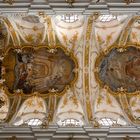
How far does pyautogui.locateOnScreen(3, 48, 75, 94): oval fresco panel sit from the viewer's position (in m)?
23.2

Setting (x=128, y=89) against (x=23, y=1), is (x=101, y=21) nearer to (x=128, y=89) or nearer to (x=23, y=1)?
(x=128, y=89)

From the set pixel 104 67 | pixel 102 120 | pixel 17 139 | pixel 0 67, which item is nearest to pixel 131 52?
pixel 104 67

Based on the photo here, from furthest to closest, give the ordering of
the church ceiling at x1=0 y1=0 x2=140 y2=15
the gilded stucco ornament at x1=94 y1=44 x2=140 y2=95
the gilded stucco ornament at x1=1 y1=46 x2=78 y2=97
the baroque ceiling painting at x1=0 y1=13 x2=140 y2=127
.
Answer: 1. the gilded stucco ornament at x1=94 y1=44 x2=140 y2=95
2. the gilded stucco ornament at x1=1 y1=46 x2=78 y2=97
3. the baroque ceiling painting at x1=0 y1=13 x2=140 y2=127
4. the church ceiling at x1=0 y1=0 x2=140 y2=15

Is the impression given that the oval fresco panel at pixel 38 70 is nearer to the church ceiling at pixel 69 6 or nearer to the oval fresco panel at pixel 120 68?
the oval fresco panel at pixel 120 68

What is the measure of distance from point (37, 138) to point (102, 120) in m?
4.81

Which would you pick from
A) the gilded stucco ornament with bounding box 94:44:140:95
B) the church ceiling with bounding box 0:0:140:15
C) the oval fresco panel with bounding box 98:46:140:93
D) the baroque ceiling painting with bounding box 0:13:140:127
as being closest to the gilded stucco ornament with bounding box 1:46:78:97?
the baroque ceiling painting with bounding box 0:13:140:127

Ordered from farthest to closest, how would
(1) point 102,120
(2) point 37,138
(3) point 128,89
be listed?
(3) point 128,89
(1) point 102,120
(2) point 37,138

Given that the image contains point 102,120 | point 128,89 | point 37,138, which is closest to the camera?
point 37,138

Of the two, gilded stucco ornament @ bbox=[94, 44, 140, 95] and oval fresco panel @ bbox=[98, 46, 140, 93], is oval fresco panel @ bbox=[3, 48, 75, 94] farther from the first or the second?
oval fresco panel @ bbox=[98, 46, 140, 93]

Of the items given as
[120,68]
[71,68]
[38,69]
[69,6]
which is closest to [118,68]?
[120,68]

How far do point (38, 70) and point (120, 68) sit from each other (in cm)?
460

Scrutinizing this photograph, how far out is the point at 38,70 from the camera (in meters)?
23.7

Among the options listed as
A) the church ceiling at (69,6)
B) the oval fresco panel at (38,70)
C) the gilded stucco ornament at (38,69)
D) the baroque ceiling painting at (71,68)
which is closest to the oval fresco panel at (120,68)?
the baroque ceiling painting at (71,68)

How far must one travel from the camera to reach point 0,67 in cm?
2291
